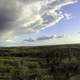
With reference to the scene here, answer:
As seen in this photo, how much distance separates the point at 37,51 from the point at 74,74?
874 centimetres

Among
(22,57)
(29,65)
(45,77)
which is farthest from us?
(22,57)

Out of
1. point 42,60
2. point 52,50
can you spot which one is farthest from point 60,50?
point 42,60

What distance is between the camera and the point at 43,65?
39062 millimetres

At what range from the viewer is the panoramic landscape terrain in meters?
36.8

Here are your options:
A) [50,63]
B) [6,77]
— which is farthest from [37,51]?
[6,77]

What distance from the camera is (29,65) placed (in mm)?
39812

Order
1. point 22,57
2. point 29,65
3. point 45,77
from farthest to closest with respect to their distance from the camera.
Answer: point 22,57 < point 29,65 < point 45,77

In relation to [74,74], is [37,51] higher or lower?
higher

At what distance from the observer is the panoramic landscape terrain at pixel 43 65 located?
3675cm

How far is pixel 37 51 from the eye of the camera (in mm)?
43406

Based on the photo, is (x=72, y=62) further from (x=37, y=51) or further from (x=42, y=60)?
(x=37, y=51)

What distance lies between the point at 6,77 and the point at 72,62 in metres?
9.35

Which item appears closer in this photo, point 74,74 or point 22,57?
point 74,74

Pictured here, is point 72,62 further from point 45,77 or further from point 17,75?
point 17,75
